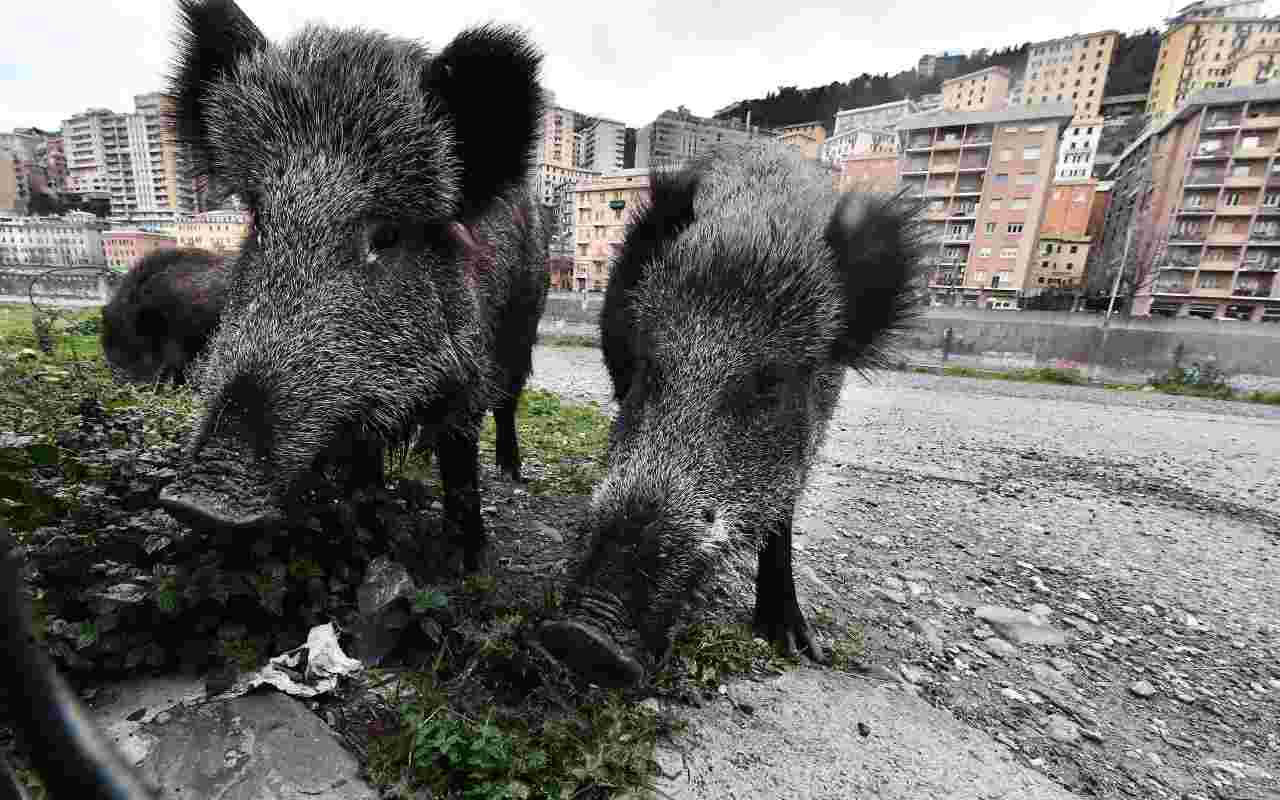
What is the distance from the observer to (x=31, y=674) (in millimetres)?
486

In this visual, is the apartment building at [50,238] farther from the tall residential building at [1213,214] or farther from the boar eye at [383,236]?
the tall residential building at [1213,214]

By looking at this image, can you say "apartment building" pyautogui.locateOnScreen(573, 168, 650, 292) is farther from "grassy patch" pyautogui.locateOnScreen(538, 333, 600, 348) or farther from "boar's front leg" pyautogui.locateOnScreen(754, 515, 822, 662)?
"grassy patch" pyautogui.locateOnScreen(538, 333, 600, 348)

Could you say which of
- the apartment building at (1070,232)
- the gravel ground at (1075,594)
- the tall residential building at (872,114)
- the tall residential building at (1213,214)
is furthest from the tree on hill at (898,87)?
the gravel ground at (1075,594)

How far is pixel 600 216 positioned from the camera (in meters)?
34.4

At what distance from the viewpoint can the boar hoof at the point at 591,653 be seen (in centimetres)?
176

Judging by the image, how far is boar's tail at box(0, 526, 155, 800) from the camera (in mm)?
459

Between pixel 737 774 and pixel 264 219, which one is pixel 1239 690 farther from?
pixel 264 219

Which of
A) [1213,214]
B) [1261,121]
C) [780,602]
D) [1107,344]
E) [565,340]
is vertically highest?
[1261,121]

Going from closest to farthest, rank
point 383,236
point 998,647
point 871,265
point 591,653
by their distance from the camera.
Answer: point 591,653 < point 383,236 < point 871,265 < point 998,647

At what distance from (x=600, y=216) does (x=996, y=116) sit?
125 feet

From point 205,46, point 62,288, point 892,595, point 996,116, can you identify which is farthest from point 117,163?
point 892,595

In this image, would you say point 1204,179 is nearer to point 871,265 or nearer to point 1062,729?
point 871,265

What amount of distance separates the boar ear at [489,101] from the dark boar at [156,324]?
5508 mm

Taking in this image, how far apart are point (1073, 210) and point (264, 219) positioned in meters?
90.5
